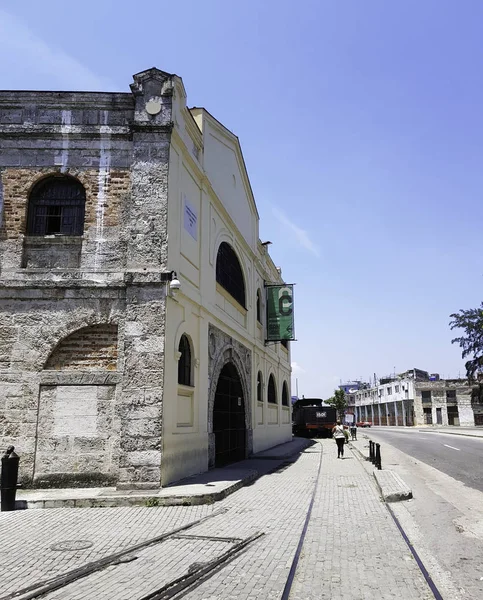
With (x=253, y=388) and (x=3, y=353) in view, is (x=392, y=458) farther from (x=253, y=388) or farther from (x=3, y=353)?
(x=3, y=353)

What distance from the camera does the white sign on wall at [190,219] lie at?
12.9 metres

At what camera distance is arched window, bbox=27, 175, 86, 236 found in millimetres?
11742

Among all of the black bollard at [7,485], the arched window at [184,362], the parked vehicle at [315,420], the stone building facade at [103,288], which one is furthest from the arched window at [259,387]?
the parked vehicle at [315,420]

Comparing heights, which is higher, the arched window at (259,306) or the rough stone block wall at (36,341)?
the arched window at (259,306)

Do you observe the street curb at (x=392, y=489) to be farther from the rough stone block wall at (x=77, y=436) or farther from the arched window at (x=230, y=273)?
the arched window at (x=230, y=273)

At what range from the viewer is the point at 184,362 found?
42.1 feet

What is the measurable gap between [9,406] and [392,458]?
15063 millimetres

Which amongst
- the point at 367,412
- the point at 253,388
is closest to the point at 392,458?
the point at 253,388

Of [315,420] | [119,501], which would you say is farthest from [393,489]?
[315,420]

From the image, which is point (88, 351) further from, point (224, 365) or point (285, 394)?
point (285, 394)

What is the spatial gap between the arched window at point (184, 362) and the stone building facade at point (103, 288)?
5cm

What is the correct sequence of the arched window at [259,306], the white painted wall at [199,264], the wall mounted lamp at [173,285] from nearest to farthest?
1. the wall mounted lamp at [173,285]
2. the white painted wall at [199,264]
3. the arched window at [259,306]

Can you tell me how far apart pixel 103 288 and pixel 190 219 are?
10.7 ft

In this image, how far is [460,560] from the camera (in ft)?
19.1
